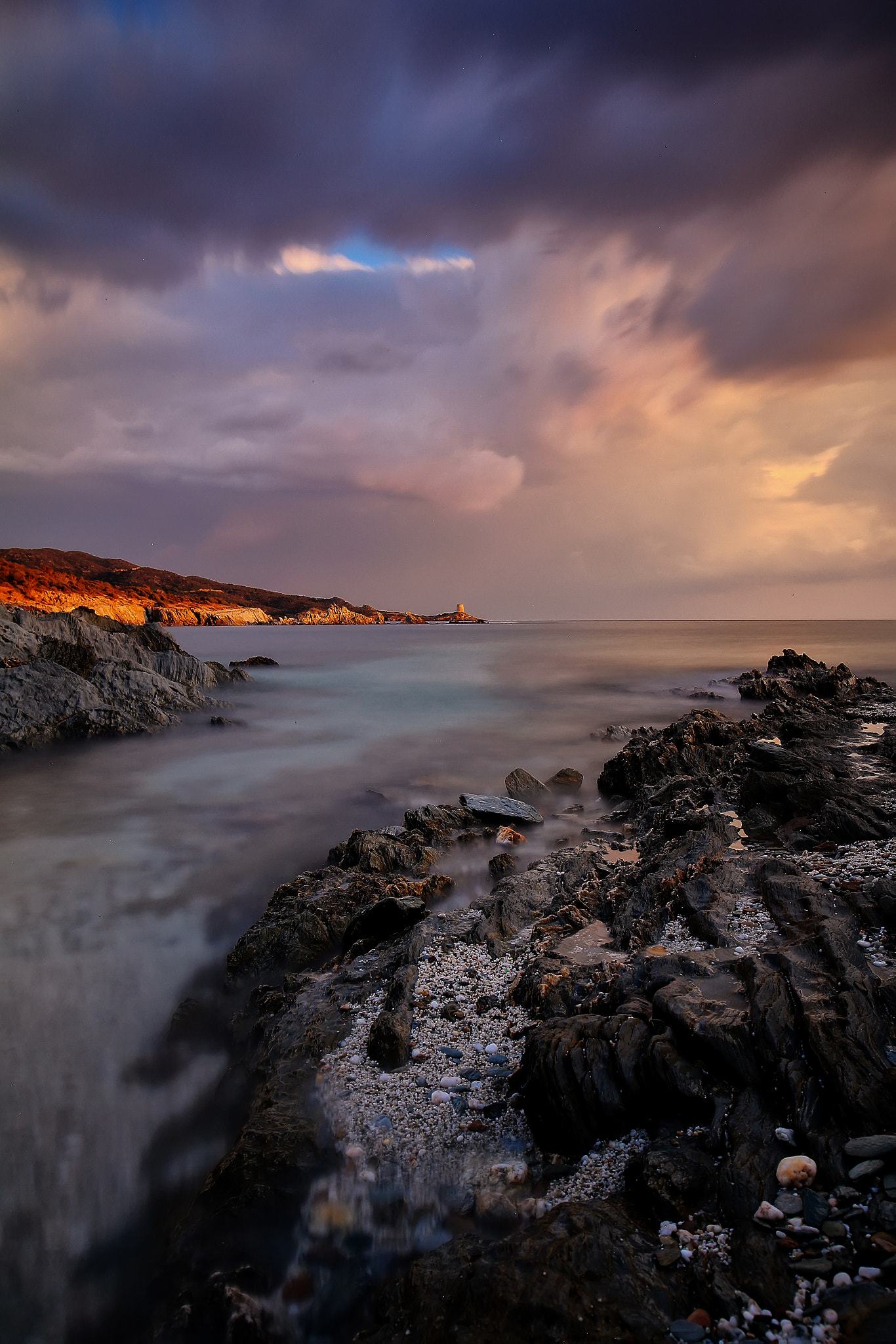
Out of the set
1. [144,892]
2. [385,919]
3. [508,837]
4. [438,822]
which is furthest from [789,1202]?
[144,892]

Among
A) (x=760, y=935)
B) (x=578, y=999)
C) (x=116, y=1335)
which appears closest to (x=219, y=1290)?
(x=116, y=1335)

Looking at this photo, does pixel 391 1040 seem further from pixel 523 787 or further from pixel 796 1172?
pixel 523 787

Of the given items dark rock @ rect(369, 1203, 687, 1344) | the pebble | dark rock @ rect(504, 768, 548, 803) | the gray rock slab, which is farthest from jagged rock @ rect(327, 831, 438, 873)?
the pebble

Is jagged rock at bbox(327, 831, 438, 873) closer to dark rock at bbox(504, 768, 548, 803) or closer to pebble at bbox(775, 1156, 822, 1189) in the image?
dark rock at bbox(504, 768, 548, 803)

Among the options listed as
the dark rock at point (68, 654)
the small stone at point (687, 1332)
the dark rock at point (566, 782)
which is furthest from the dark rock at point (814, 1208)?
the dark rock at point (68, 654)

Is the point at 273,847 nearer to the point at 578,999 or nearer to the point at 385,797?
the point at 385,797

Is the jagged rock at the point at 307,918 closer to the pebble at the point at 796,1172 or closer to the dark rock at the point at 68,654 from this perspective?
the pebble at the point at 796,1172

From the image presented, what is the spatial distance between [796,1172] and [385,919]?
15.2 feet

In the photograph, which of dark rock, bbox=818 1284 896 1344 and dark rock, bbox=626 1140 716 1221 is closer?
dark rock, bbox=818 1284 896 1344

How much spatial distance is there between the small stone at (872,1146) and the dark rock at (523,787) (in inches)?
385

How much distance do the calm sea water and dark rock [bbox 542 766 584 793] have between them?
35 centimetres

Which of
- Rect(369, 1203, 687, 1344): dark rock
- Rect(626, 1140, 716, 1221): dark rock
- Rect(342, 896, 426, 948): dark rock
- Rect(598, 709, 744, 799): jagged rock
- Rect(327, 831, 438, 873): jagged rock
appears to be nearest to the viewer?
Rect(369, 1203, 687, 1344): dark rock

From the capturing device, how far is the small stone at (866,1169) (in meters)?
2.60

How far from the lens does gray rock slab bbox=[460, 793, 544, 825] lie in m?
10.8
